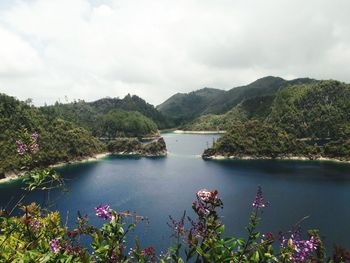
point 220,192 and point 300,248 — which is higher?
point 300,248

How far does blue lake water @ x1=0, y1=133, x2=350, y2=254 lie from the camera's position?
8838cm

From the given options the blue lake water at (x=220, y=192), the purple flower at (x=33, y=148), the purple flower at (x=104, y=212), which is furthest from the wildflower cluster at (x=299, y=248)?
the blue lake water at (x=220, y=192)

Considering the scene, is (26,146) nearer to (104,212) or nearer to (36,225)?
(36,225)

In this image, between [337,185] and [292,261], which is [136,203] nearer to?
[337,185]

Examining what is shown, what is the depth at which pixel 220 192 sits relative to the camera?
125 metres

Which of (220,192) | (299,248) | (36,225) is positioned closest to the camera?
(299,248)

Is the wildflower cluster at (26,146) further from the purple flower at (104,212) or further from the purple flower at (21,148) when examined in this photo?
the purple flower at (104,212)

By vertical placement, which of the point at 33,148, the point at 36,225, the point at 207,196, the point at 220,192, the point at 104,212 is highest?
the point at 33,148

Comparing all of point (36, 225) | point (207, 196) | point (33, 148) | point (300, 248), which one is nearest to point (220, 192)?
point (36, 225)

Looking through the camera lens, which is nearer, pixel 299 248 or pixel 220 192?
pixel 299 248

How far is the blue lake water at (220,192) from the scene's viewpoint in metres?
88.4

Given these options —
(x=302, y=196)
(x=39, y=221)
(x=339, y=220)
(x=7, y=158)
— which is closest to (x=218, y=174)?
A: (x=302, y=196)

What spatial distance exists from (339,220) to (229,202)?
3217 centimetres

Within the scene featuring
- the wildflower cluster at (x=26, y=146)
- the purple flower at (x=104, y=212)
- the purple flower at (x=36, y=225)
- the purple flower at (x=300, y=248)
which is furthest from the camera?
the purple flower at (x=36, y=225)
